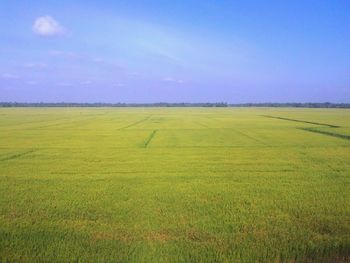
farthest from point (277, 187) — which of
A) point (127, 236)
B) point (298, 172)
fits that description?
point (127, 236)

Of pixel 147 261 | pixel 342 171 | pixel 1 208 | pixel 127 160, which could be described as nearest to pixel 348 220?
pixel 147 261

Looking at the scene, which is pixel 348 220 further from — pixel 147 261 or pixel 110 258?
pixel 110 258

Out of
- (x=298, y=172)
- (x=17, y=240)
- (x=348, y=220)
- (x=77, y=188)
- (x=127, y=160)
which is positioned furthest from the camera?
(x=127, y=160)

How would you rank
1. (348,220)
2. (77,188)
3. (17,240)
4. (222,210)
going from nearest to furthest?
(17,240)
(348,220)
(222,210)
(77,188)

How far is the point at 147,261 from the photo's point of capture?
6531mm

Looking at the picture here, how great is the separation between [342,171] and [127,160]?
968 cm

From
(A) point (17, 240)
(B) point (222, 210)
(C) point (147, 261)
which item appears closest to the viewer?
(C) point (147, 261)

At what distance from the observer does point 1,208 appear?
9391 millimetres

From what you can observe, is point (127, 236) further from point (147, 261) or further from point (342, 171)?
point (342, 171)

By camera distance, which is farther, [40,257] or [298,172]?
[298,172]

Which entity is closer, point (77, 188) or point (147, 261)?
point (147, 261)

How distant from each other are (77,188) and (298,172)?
8635mm

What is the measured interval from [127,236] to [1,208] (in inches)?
158

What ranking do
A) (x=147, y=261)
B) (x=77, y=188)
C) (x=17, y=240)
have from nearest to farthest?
(x=147, y=261) < (x=17, y=240) < (x=77, y=188)
